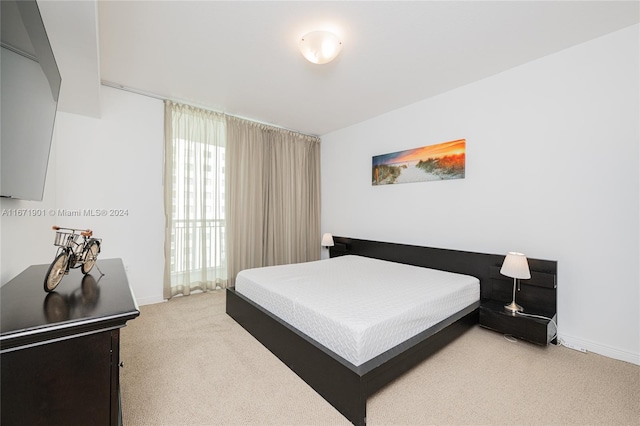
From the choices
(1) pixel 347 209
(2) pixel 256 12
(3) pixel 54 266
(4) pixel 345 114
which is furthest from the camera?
(1) pixel 347 209

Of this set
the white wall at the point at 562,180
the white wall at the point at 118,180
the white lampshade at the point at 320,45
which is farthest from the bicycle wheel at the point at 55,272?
the white wall at the point at 562,180

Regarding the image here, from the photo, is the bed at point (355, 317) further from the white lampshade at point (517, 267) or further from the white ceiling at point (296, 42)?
the white ceiling at point (296, 42)

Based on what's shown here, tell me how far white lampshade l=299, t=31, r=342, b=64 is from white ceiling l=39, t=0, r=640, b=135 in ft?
0.25

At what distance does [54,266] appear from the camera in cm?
122

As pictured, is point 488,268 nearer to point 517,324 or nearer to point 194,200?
point 517,324

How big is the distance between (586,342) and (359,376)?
7.61ft

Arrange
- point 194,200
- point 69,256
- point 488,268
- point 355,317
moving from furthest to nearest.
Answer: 1. point 194,200
2. point 488,268
3. point 355,317
4. point 69,256

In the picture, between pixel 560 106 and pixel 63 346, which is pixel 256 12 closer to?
pixel 63 346

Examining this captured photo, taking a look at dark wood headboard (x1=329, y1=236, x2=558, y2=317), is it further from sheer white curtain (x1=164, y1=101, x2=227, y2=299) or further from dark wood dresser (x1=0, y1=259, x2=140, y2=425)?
dark wood dresser (x1=0, y1=259, x2=140, y2=425)

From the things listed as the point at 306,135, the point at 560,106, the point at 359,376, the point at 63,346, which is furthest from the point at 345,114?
the point at 63,346

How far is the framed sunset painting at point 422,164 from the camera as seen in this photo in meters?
3.19

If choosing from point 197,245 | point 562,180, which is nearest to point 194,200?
point 197,245

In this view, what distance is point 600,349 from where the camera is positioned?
7.48 ft

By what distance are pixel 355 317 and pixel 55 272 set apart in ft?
5.22
